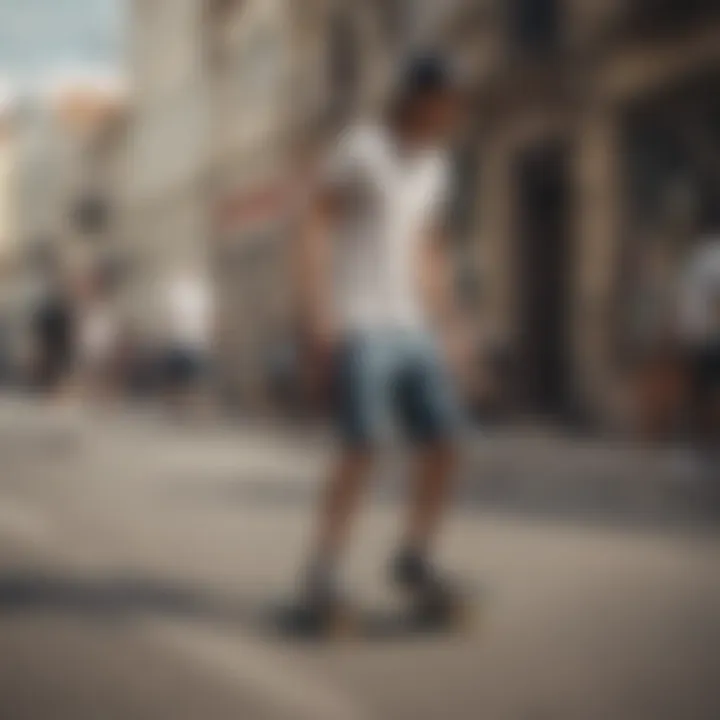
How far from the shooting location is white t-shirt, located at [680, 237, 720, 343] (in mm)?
1262

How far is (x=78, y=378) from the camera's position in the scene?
1.43 m

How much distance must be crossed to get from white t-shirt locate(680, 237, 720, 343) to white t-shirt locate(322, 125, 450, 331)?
0.95 feet

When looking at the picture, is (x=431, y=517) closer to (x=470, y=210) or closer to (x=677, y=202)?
(x=470, y=210)

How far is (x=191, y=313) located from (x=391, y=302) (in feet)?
0.86

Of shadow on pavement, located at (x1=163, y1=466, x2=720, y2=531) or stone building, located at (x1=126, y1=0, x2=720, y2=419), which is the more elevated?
stone building, located at (x1=126, y1=0, x2=720, y2=419)

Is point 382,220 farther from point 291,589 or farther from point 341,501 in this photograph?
point 291,589

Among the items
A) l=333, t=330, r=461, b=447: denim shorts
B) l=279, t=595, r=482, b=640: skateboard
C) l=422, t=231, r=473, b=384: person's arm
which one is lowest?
l=279, t=595, r=482, b=640: skateboard

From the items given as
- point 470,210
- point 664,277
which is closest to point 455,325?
point 470,210

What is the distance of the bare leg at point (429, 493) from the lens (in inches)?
50.5

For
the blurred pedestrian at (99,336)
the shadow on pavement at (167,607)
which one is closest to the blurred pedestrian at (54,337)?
the blurred pedestrian at (99,336)

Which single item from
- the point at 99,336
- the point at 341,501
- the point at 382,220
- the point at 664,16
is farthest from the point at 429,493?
the point at 664,16

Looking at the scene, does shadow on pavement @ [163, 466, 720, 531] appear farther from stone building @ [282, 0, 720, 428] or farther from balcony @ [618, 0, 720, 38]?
balcony @ [618, 0, 720, 38]

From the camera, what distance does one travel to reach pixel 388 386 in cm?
127

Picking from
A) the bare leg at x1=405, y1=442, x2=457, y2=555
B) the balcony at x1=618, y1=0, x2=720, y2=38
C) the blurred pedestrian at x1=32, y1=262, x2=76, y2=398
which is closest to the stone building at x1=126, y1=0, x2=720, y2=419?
the balcony at x1=618, y1=0, x2=720, y2=38
